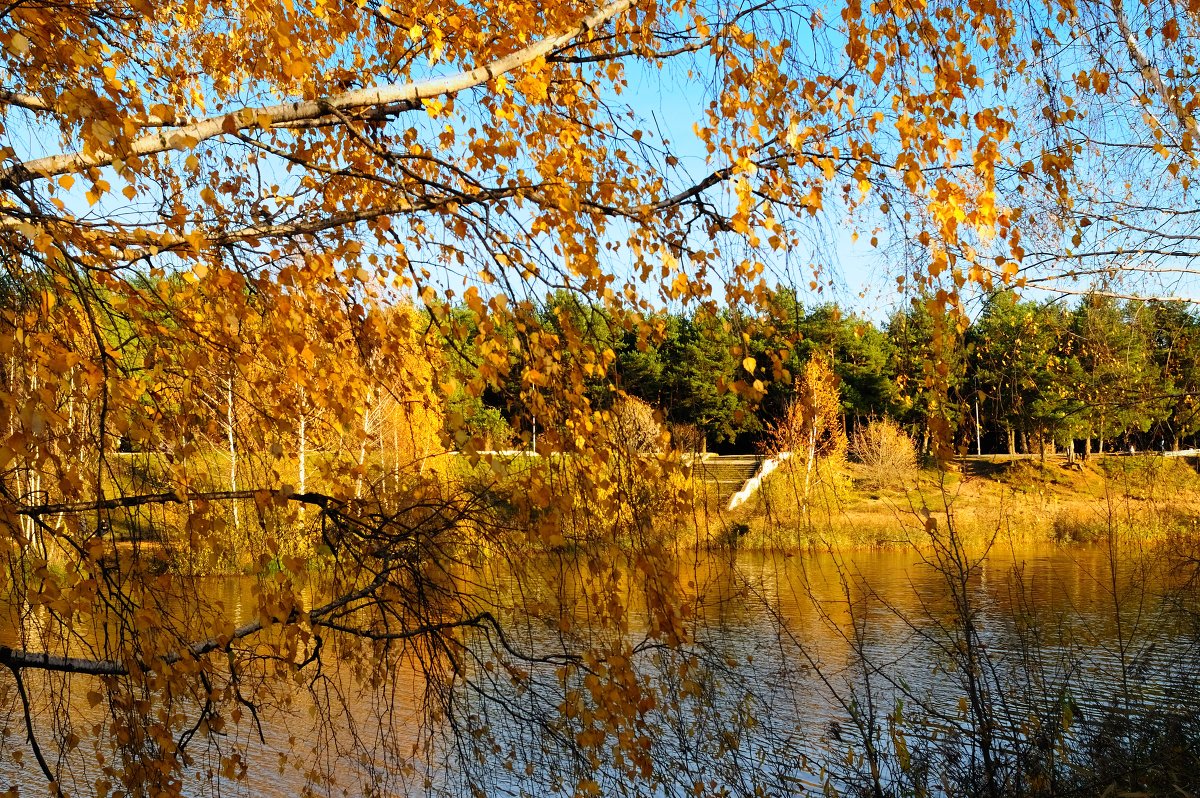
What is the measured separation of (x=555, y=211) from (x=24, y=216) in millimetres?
1366

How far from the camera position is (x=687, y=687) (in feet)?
8.82

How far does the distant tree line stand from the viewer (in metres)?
2.75

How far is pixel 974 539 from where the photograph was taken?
17.4m

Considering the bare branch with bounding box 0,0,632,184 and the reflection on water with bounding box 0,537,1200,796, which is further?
the reflection on water with bounding box 0,537,1200,796

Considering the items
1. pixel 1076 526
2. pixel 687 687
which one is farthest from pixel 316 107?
pixel 1076 526

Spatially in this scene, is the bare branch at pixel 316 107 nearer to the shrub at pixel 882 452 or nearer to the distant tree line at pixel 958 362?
the distant tree line at pixel 958 362

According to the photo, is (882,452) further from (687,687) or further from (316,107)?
(316,107)

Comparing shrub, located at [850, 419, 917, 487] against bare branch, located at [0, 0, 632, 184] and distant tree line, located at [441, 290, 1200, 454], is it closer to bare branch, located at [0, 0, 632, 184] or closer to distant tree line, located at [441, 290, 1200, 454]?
distant tree line, located at [441, 290, 1200, 454]

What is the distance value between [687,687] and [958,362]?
4.11 ft

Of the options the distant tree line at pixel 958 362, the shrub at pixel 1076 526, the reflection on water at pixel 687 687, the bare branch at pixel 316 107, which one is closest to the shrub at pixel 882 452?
the shrub at pixel 1076 526

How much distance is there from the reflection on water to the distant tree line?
56 centimetres

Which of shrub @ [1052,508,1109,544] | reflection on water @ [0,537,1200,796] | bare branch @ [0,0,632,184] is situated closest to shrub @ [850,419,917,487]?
shrub @ [1052,508,1109,544]

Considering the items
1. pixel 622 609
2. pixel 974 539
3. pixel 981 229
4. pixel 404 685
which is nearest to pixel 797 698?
pixel 404 685

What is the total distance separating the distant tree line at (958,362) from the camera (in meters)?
2.75
